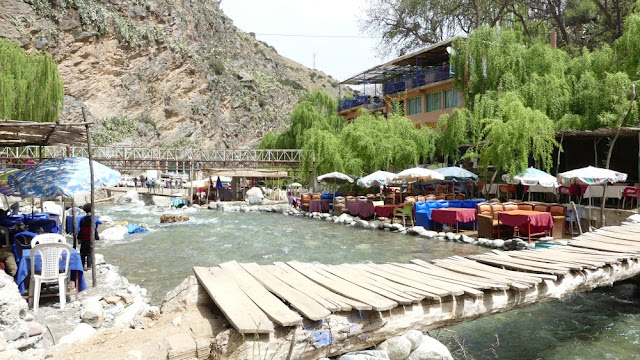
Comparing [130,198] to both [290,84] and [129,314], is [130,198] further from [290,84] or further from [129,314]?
[290,84]

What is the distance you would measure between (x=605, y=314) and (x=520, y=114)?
392 inches

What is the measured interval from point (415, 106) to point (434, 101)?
1.91 meters

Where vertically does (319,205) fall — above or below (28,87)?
below

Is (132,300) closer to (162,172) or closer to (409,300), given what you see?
(409,300)

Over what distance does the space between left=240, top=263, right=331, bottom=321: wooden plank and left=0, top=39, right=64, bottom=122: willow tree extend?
19.7 metres

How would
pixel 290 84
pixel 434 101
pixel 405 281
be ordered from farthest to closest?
pixel 290 84 < pixel 434 101 < pixel 405 281

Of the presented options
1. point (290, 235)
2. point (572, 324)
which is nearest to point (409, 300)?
point (572, 324)

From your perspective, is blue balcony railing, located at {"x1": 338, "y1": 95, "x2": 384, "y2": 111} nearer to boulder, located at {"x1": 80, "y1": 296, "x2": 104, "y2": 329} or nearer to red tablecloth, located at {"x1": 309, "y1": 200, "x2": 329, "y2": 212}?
red tablecloth, located at {"x1": 309, "y1": 200, "x2": 329, "y2": 212}

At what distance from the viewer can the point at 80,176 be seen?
8.38 m

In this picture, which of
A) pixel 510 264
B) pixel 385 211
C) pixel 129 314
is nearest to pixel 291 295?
pixel 129 314

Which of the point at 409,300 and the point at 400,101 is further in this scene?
the point at 400,101

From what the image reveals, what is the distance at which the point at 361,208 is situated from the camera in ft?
66.9

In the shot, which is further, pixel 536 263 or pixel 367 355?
pixel 536 263

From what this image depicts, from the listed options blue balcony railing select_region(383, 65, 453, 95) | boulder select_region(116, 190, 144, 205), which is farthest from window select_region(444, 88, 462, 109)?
boulder select_region(116, 190, 144, 205)
